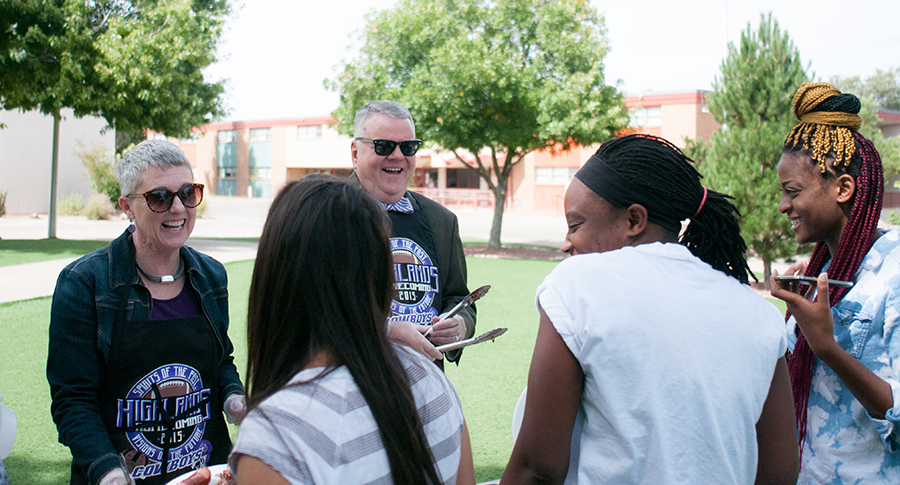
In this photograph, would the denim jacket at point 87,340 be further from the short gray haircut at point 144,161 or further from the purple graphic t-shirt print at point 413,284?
the purple graphic t-shirt print at point 413,284

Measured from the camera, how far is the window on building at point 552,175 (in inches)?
1559

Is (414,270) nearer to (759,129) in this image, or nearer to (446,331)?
(446,331)

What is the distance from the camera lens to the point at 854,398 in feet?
6.38

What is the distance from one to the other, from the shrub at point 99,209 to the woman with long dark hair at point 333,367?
27681mm

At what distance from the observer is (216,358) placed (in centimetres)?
242

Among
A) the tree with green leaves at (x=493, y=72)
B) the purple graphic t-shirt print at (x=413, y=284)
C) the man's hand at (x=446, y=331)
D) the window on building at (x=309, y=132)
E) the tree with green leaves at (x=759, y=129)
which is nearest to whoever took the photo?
the man's hand at (x=446, y=331)

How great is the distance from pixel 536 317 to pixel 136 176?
708 centimetres

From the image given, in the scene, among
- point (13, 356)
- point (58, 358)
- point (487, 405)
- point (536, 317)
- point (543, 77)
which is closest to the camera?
point (58, 358)

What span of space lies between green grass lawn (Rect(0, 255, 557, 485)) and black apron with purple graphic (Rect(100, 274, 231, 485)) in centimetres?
200

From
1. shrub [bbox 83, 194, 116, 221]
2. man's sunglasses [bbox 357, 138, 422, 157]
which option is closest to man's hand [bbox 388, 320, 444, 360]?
man's sunglasses [bbox 357, 138, 422, 157]

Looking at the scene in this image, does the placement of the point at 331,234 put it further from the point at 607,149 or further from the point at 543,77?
the point at 543,77

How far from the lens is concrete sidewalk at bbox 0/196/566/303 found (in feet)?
31.9

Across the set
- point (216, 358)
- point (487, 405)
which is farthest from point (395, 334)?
point (487, 405)

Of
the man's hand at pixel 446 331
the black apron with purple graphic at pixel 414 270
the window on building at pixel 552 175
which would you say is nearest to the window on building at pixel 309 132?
the window on building at pixel 552 175
